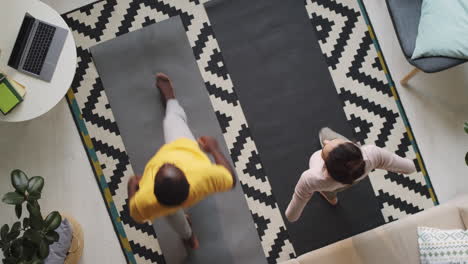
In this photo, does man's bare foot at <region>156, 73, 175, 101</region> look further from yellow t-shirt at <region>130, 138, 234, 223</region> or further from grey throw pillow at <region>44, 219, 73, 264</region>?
grey throw pillow at <region>44, 219, 73, 264</region>

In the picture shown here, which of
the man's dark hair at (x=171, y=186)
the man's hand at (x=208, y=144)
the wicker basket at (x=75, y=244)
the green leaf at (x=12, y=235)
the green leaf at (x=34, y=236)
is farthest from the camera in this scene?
the wicker basket at (x=75, y=244)

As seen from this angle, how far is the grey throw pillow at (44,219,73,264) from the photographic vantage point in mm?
2773

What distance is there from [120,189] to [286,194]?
42.6 inches

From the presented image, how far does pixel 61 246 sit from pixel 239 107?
138 cm

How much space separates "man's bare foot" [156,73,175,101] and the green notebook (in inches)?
33.3

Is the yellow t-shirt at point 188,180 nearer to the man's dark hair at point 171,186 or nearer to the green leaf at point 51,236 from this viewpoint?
the man's dark hair at point 171,186

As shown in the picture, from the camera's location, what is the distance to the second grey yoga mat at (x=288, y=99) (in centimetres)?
311

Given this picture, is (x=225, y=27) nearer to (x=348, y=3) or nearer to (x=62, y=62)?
(x=348, y=3)

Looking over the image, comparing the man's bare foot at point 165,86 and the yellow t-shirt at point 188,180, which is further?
the man's bare foot at point 165,86

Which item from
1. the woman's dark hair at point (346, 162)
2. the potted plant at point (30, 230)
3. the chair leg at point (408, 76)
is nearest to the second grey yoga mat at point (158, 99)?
the potted plant at point (30, 230)

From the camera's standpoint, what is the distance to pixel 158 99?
3188 mm

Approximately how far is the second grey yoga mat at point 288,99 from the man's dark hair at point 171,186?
3.37 ft

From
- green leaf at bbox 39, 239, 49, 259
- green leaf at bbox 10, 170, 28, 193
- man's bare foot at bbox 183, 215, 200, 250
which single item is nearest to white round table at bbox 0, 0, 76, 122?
green leaf at bbox 10, 170, 28, 193

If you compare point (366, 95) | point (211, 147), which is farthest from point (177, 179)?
point (366, 95)
